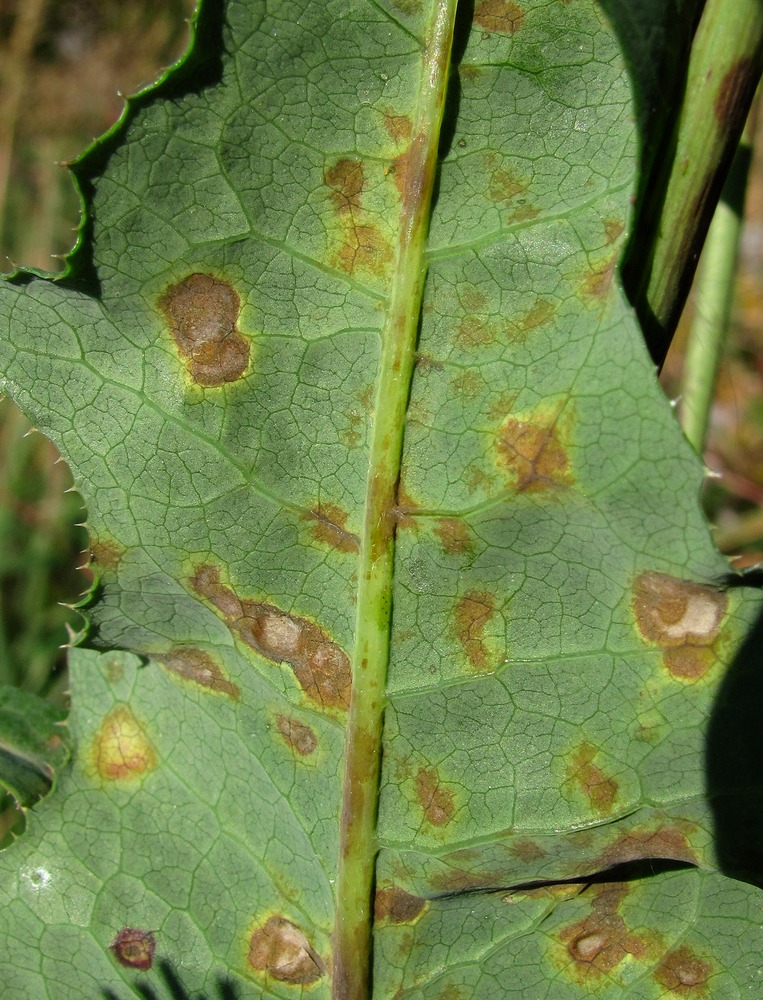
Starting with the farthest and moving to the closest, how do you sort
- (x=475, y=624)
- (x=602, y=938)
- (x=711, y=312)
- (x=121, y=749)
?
(x=711, y=312), (x=121, y=749), (x=602, y=938), (x=475, y=624)

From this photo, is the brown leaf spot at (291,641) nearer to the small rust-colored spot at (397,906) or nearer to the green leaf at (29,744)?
the small rust-colored spot at (397,906)

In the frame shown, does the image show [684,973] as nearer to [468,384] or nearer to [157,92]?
[468,384]

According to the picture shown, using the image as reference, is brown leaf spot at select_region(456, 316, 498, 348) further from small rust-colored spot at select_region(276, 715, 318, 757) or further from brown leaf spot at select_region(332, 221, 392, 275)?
small rust-colored spot at select_region(276, 715, 318, 757)

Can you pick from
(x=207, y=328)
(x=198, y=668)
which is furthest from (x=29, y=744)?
(x=207, y=328)

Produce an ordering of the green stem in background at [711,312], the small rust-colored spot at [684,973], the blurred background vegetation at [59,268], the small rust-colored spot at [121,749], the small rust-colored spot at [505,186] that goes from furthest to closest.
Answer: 1. the blurred background vegetation at [59,268]
2. the green stem in background at [711,312]
3. the small rust-colored spot at [121,749]
4. the small rust-colored spot at [684,973]
5. the small rust-colored spot at [505,186]

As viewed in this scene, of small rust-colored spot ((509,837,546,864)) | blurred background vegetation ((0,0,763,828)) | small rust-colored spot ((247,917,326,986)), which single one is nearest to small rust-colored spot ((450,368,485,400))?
small rust-colored spot ((509,837,546,864))

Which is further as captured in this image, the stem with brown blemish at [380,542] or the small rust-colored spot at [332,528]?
the small rust-colored spot at [332,528]

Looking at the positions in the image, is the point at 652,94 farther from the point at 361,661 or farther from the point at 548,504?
the point at 361,661

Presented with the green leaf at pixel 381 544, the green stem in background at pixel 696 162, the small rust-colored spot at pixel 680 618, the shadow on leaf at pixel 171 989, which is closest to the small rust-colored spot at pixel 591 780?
the green leaf at pixel 381 544
